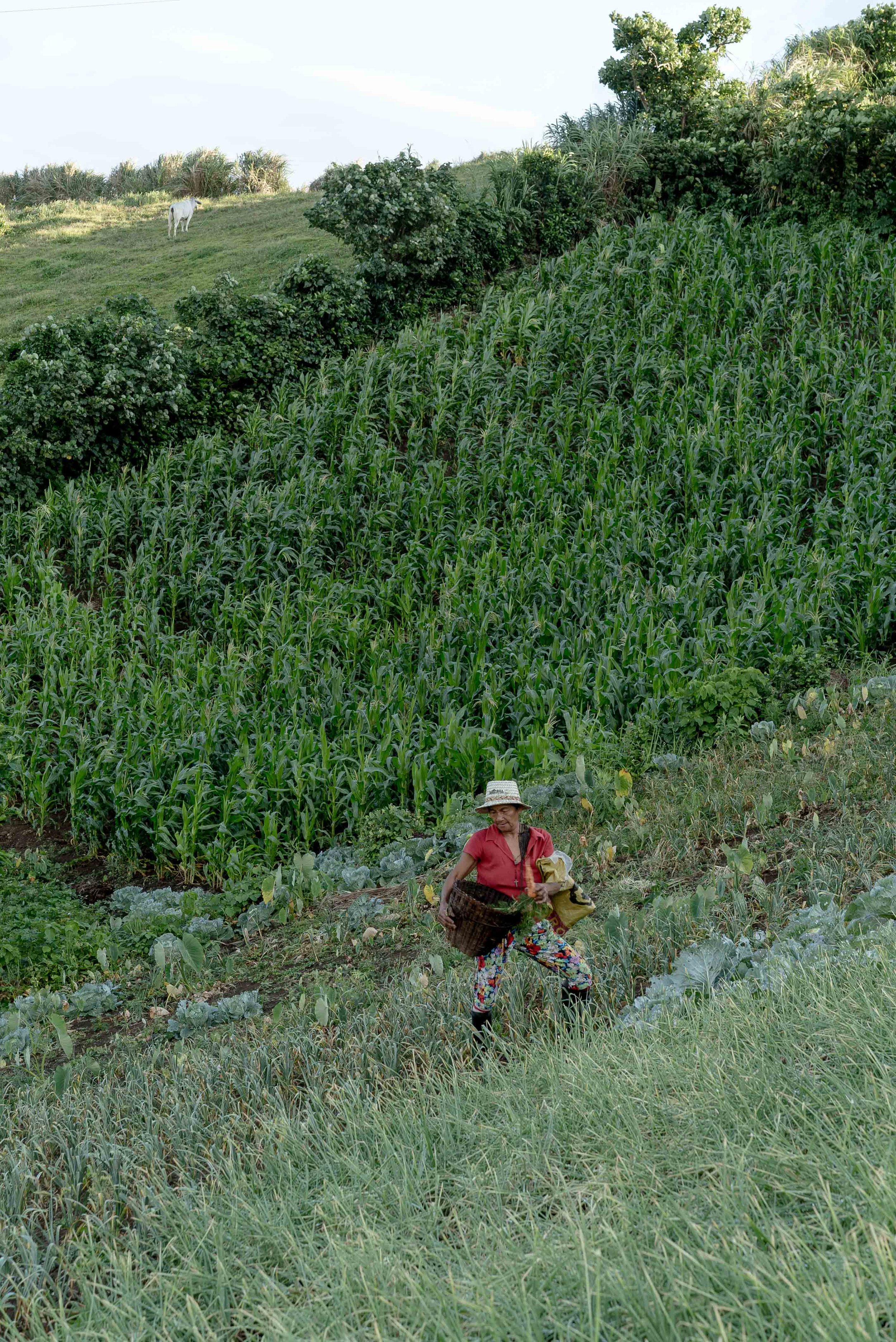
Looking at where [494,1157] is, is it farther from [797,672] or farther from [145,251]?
[145,251]

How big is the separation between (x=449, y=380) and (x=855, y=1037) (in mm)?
12715

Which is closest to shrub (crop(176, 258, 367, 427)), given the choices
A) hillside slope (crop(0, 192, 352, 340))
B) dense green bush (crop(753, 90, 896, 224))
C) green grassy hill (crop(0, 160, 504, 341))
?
green grassy hill (crop(0, 160, 504, 341))

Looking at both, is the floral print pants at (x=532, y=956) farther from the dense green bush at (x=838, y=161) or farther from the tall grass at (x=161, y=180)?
the tall grass at (x=161, y=180)

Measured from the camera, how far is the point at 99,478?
1365 centimetres

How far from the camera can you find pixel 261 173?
98.7ft

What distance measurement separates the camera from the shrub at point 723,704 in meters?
8.23

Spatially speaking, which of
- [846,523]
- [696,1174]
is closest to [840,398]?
[846,523]

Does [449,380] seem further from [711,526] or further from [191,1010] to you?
[191,1010]

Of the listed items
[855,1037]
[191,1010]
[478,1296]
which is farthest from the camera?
[191,1010]

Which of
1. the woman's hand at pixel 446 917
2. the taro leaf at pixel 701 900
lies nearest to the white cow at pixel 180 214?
the taro leaf at pixel 701 900

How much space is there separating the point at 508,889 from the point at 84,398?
11.3 meters

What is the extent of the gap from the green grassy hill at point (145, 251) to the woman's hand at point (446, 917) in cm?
1517

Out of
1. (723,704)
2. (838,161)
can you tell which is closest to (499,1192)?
(723,704)

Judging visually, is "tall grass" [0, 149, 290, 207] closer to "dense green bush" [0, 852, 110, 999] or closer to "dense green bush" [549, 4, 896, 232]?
"dense green bush" [549, 4, 896, 232]
